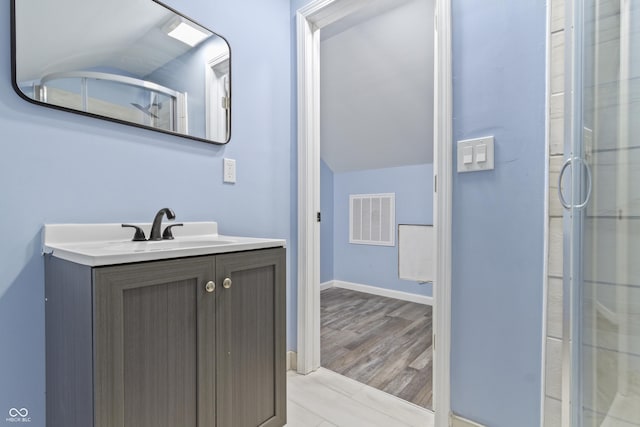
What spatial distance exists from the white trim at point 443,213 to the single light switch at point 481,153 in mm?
104

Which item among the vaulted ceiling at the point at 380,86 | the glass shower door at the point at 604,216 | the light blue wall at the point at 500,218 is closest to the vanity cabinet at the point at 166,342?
the light blue wall at the point at 500,218

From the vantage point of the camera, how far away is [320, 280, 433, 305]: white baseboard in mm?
3133

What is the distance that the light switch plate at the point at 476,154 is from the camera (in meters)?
1.20

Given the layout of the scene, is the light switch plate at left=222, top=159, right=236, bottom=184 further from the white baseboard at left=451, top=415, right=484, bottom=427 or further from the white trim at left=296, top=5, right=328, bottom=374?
the white baseboard at left=451, top=415, right=484, bottom=427

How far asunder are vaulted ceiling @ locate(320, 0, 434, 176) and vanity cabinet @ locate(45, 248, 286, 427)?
2.08 metres

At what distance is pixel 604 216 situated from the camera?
36.1 inches

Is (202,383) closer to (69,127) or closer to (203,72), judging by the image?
(69,127)

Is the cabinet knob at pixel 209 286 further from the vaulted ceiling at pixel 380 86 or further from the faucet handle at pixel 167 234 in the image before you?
the vaulted ceiling at pixel 380 86

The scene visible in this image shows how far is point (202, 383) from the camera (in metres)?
0.94

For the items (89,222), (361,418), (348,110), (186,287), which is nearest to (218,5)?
(89,222)

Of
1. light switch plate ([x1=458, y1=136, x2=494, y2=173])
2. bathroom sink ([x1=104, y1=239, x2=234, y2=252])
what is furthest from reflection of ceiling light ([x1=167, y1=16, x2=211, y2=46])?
light switch plate ([x1=458, y1=136, x2=494, y2=173])

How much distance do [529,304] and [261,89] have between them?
1.66 m
